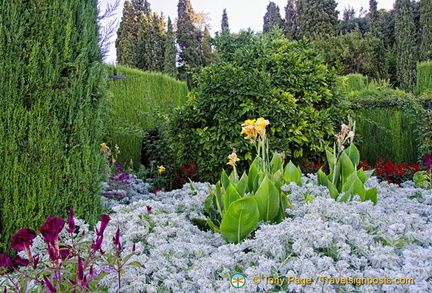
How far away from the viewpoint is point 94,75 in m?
2.47

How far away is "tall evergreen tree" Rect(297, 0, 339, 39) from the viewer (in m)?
19.4

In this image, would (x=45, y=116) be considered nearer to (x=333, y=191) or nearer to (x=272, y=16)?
(x=333, y=191)

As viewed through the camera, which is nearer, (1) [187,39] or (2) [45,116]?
(2) [45,116]

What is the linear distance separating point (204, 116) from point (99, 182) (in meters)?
2.04

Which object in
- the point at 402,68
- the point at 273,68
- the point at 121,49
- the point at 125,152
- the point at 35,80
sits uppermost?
the point at 121,49

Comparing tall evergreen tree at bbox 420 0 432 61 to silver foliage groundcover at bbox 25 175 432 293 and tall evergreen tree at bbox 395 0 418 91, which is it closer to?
tall evergreen tree at bbox 395 0 418 91

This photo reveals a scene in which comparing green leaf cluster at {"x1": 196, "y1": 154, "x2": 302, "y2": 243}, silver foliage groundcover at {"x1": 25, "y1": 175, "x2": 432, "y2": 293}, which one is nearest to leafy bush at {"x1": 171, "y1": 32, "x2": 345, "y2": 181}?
green leaf cluster at {"x1": 196, "y1": 154, "x2": 302, "y2": 243}

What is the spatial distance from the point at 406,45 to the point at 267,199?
58.2 feet

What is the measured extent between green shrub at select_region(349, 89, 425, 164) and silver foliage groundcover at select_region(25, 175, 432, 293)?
4.23 metres

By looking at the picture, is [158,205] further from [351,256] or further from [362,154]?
[362,154]

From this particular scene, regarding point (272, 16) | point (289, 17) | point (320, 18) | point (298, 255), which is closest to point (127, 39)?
point (320, 18)

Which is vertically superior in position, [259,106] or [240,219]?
[259,106]

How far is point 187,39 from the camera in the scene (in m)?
23.2

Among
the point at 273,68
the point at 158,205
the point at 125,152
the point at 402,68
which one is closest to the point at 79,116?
the point at 158,205
